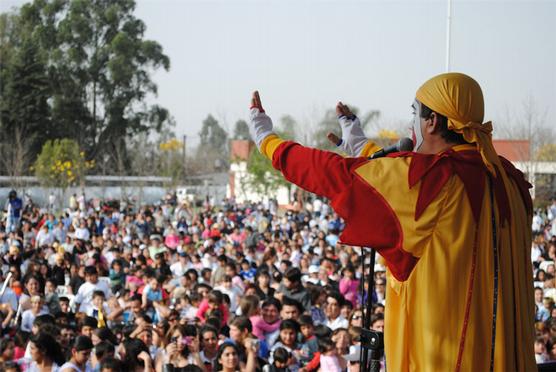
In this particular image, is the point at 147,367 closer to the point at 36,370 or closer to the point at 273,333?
the point at 36,370

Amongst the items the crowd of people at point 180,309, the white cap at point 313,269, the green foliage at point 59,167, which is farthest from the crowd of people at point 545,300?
the green foliage at point 59,167

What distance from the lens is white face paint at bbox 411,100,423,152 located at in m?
2.91

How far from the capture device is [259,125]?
3.10 meters

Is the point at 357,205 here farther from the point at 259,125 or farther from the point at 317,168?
the point at 259,125

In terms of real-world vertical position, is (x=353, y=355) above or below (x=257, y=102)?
below

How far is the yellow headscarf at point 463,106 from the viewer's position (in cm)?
280

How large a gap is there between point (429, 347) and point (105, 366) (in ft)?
12.2

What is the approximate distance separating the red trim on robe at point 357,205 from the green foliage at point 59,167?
35.4 metres

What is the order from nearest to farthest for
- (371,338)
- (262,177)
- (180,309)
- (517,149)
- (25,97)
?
(371,338), (180,309), (517,149), (262,177), (25,97)

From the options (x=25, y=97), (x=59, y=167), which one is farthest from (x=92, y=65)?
(x=59, y=167)

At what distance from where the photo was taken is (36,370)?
629cm

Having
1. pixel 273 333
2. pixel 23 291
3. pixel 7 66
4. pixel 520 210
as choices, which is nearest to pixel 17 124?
pixel 7 66

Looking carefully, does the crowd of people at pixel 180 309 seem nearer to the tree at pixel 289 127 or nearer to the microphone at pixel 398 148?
the microphone at pixel 398 148

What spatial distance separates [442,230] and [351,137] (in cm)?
90
